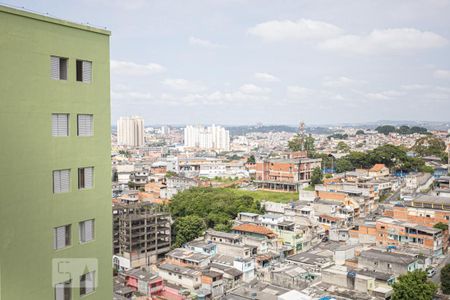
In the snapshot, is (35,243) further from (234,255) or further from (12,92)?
(234,255)

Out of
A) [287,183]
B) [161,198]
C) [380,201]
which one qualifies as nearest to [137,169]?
[161,198]

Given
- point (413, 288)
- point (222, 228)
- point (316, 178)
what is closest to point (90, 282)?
point (413, 288)

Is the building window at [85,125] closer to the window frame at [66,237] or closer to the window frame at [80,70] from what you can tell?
the window frame at [80,70]

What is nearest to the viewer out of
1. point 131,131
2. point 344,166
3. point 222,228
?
point 222,228

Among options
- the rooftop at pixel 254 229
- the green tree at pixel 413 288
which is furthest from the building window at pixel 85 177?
the rooftop at pixel 254 229

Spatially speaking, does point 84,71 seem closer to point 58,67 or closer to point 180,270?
point 58,67

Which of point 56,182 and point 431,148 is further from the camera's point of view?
point 431,148

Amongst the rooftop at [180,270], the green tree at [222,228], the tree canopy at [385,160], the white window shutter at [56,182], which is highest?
the white window shutter at [56,182]
